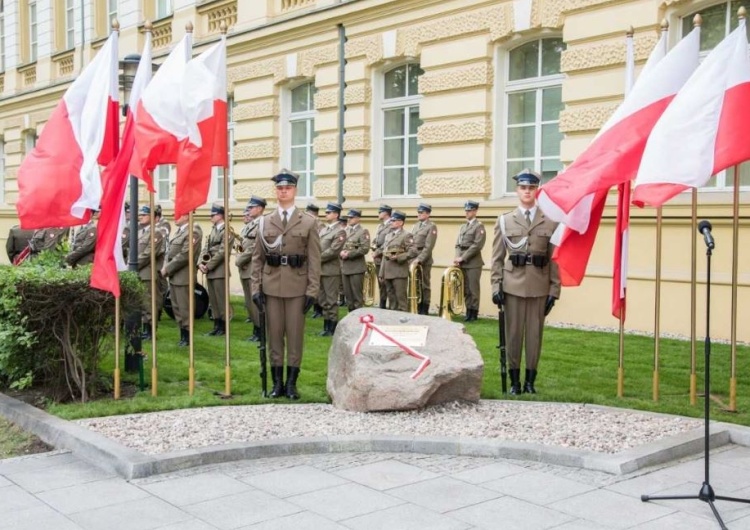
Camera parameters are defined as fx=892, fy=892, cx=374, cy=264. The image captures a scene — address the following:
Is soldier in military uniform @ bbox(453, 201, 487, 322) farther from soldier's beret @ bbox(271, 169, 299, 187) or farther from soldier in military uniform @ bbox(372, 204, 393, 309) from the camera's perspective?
soldier's beret @ bbox(271, 169, 299, 187)

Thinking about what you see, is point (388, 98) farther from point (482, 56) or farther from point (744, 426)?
point (744, 426)

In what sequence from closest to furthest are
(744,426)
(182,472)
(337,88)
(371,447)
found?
(182,472)
(371,447)
(744,426)
(337,88)

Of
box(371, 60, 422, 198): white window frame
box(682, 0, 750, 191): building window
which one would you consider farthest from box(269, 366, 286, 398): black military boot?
box(371, 60, 422, 198): white window frame

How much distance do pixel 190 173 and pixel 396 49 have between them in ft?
29.0

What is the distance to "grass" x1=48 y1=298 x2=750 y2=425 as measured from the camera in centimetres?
748

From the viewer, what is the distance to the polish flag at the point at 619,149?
6.78m

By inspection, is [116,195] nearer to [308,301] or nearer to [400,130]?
[308,301]

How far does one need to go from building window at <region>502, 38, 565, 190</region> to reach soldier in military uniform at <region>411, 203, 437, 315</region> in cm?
144

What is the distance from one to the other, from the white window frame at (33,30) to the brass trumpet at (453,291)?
65.0ft

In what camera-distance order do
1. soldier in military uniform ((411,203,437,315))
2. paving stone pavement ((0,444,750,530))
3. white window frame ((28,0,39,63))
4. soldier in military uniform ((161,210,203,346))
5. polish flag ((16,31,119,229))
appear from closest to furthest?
1. paving stone pavement ((0,444,750,530))
2. polish flag ((16,31,119,229))
3. soldier in military uniform ((161,210,203,346))
4. soldier in military uniform ((411,203,437,315))
5. white window frame ((28,0,39,63))

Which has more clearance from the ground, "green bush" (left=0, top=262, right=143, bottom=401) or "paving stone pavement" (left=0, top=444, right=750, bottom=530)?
"green bush" (left=0, top=262, right=143, bottom=401)

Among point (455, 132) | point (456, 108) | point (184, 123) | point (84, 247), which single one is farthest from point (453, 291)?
point (184, 123)

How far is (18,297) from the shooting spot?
7.21 meters

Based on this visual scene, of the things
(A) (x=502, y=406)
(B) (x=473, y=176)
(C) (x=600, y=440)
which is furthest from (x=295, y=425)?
(B) (x=473, y=176)
